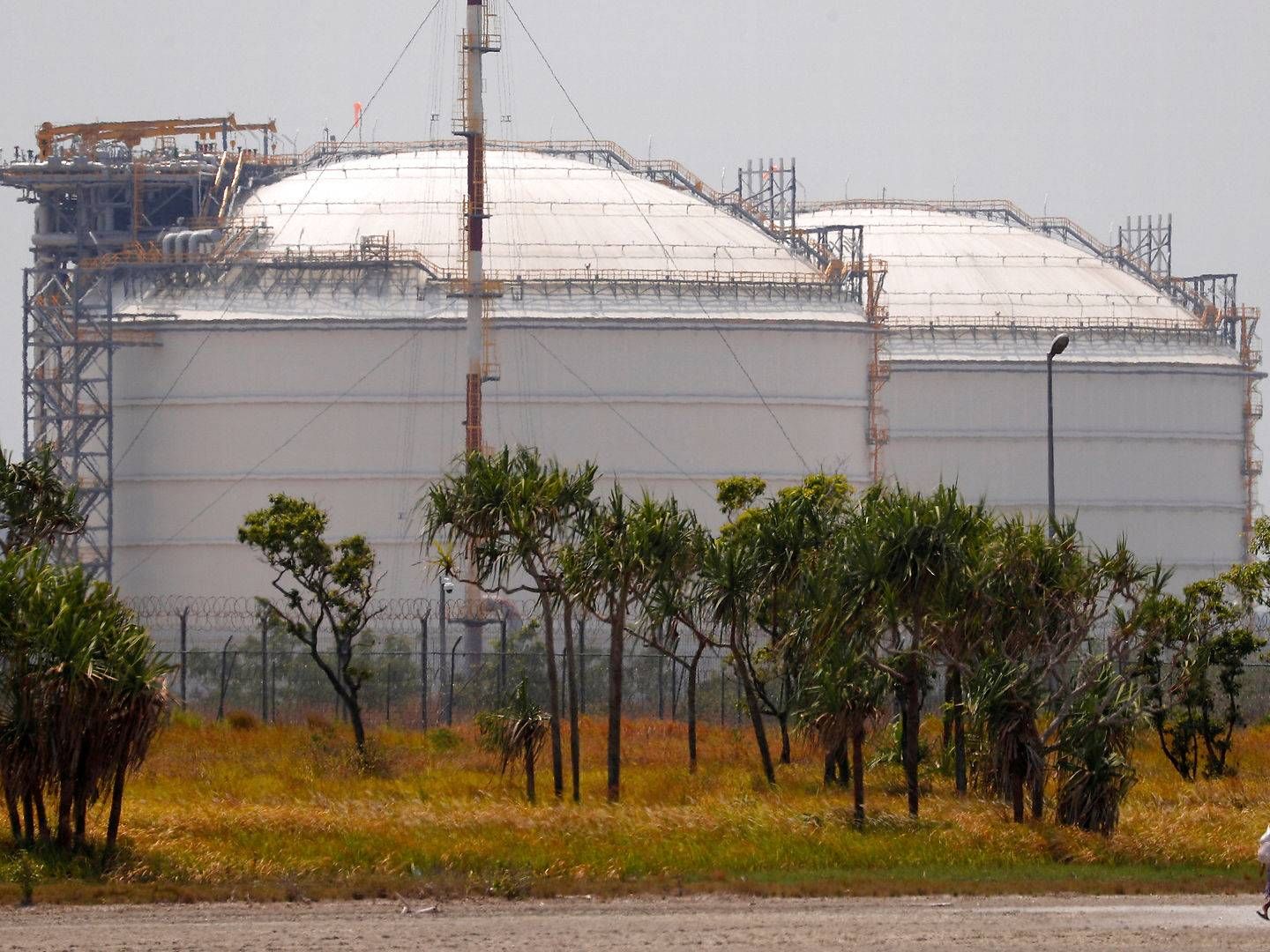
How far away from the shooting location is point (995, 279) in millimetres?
93062

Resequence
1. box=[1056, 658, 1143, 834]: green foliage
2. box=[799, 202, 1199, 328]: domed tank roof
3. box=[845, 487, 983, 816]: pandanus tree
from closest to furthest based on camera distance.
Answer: box=[1056, 658, 1143, 834]: green foliage < box=[845, 487, 983, 816]: pandanus tree < box=[799, 202, 1199, 328]: domed tank roof

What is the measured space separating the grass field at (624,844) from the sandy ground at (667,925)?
3.43 ft

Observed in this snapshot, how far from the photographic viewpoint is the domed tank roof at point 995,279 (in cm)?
9044

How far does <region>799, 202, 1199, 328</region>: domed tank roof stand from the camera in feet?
297

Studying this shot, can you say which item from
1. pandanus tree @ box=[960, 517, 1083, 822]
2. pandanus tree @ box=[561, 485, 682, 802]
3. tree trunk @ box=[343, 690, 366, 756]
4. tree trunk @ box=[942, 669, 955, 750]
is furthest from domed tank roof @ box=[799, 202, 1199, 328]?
pandanus tree @ box=[960, 517, 1083, 822]

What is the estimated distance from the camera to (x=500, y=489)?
1583 inches

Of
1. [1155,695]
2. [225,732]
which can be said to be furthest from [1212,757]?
[225,732]

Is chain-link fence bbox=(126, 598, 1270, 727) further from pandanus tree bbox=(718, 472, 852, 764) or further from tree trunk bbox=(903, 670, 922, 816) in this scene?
tree trunk bbox=(903, 670, 922, 816)

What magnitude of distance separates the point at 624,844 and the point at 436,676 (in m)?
35.1

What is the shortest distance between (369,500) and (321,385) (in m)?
4.13

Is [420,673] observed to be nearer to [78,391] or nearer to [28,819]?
[78,391]

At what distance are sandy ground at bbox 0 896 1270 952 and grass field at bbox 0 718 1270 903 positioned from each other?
41.2 inches

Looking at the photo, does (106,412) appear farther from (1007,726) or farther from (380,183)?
(1007,726)

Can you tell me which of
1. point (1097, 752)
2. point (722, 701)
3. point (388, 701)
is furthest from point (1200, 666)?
point (388, 701)
